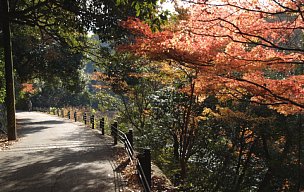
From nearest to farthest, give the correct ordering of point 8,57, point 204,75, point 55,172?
point 55,172 < point 204,75 < point 8,57

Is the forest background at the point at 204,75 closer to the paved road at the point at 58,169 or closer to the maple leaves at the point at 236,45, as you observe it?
the maple leaves at the point at 236,45

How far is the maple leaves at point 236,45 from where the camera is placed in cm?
626

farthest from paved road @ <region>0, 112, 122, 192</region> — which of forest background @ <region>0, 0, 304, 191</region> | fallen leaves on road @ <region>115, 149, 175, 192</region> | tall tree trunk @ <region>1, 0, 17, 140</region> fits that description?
forest background @ <region>0, 0, 304, 191</region>

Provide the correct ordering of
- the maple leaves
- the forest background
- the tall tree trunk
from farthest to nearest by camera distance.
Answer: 1. the tall tree trunk
2. the forest background
3. the maple leaves

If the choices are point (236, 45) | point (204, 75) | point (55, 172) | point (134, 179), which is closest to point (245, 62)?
point (236, 45)

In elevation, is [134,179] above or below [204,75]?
below

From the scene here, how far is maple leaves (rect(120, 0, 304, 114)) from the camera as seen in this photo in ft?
20.5

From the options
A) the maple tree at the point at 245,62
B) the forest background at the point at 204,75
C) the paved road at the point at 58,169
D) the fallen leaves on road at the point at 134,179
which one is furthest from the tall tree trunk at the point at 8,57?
the fallen leaves on road at the point at 134,179

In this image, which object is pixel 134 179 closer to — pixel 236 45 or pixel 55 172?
pixel 55 172

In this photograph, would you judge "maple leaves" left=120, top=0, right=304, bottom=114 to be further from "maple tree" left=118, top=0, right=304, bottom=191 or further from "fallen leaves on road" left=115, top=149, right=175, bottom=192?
"fallen leaves on road" left=115, top=149, right=175, bottom=192

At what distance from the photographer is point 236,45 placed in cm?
759

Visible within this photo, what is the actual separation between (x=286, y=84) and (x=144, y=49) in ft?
14.9

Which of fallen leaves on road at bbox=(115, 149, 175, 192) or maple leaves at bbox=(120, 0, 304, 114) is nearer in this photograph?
maple leaves at bbox=(120, 0, 304, 114)

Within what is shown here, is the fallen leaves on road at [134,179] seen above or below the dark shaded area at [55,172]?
below
